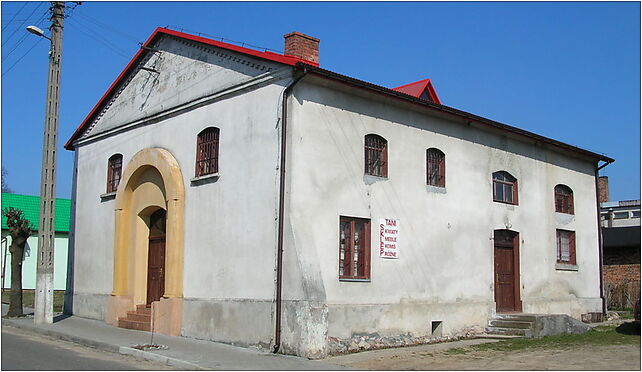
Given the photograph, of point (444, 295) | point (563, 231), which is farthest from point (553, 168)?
point (444, 295)

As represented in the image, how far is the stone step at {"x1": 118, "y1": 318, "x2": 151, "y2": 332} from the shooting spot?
18.0m

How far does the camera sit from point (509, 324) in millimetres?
18531

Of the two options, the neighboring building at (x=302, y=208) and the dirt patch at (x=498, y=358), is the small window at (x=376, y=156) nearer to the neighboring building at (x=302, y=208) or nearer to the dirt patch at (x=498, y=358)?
Answer: the neighboring building at (x=302, y=208)

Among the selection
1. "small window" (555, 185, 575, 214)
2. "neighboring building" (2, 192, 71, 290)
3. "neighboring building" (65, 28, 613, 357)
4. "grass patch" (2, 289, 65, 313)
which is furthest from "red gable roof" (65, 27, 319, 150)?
"neighboring building" (2, 192, 71, 290)

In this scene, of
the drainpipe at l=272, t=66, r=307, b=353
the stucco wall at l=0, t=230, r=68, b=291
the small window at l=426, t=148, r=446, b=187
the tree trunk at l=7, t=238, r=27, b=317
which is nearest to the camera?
the drainpipe at l=272, t=66, r=307, b=353

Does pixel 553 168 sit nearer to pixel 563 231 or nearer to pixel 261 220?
pixel 563 231

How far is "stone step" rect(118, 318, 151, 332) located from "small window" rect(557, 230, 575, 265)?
13.1 meters

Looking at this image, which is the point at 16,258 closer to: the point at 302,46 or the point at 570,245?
the point at 302,46

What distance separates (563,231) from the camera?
73.2ft

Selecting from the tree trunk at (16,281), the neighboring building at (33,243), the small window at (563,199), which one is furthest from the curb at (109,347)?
the neighboring building at (33,243)

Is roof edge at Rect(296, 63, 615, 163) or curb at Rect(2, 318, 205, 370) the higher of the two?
roof edge at Rect(296, 63, 615, 163)

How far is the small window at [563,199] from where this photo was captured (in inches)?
880

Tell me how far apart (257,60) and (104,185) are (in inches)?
331

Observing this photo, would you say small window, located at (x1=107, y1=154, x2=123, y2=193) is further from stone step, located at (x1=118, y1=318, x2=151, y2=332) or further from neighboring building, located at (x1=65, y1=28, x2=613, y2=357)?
stone step, located at (x1=118, y1=318, x2=151, y2=332)
